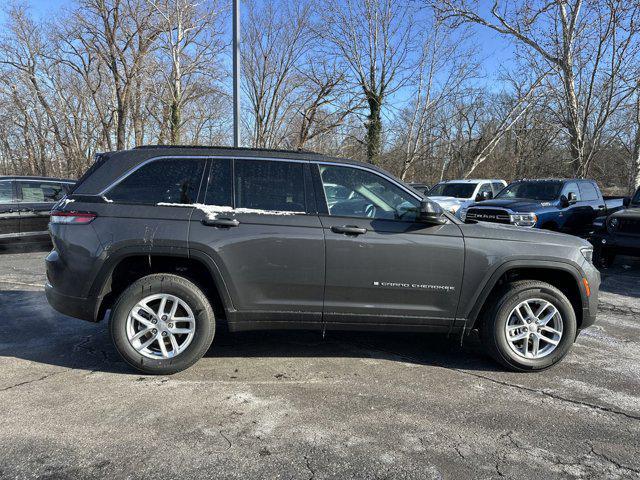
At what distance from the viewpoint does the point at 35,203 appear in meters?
9.08

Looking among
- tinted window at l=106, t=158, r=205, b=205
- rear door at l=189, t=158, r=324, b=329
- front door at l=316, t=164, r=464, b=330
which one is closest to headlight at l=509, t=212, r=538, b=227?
front door at l=316, t=164, r=464, b=330

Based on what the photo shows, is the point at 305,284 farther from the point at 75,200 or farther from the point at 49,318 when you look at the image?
the point at 49,318

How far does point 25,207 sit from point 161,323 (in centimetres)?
689

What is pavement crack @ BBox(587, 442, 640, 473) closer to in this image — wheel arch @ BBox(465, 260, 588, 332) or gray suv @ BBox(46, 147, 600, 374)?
gray suv @ BBox(46, 147, 600, 374)

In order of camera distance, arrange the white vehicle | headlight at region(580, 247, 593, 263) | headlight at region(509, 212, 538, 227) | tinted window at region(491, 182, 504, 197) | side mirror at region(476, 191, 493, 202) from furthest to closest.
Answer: tinted window at region(491, 182, 504, 197) < the white vehicle < side mirror at region(476, 191, 493, 202) < headlight at region(509, 212, 538, 227) < headlight at region(580, 247, 593, 263)

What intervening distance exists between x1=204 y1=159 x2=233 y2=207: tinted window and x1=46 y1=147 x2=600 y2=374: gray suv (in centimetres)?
1

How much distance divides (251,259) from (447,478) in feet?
7.01

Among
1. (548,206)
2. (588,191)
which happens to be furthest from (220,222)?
(588,191)

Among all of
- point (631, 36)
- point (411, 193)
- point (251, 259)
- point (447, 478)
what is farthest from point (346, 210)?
point (631, 36)

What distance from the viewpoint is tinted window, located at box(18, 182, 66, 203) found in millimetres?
9016

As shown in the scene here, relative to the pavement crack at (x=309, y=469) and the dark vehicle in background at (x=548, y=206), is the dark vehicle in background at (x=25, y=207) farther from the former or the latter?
the dark vehicle in background at (x=548, y=206)

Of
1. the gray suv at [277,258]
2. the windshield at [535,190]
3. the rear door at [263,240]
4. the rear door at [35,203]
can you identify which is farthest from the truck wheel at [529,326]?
the rear door at [35,203]

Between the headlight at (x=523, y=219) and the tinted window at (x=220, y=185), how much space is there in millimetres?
7194

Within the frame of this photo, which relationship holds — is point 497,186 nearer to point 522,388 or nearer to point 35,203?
point 522,388
